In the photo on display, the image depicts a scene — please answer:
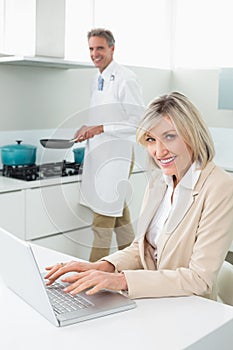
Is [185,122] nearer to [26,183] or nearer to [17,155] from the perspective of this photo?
[26,183]

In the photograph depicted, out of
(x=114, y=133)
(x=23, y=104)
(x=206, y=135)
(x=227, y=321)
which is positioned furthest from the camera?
(x=23, y=104)

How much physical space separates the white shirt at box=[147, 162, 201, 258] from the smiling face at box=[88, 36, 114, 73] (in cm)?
160

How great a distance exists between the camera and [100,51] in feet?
9.92

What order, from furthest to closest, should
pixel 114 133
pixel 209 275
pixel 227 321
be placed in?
pixel 114 133
pixel 209 275
pixel 227 321

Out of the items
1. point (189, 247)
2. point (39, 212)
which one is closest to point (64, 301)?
point (189, 247)

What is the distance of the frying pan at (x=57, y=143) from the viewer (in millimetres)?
3180

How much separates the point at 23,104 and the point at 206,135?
2085 millimetres

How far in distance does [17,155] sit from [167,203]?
65.6 inches

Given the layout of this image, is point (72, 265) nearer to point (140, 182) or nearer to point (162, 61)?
point (140, 182)

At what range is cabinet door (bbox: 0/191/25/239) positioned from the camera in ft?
8.71

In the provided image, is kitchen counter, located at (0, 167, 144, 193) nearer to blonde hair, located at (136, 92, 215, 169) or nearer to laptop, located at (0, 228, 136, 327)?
blonde hair, located at (136, 92, 215, 169)

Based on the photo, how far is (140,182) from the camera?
190cm

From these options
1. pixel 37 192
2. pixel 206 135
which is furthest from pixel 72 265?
pixel 37 192

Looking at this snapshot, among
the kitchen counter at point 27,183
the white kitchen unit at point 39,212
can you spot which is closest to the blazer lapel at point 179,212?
the white kitchen unit at point 39,212
